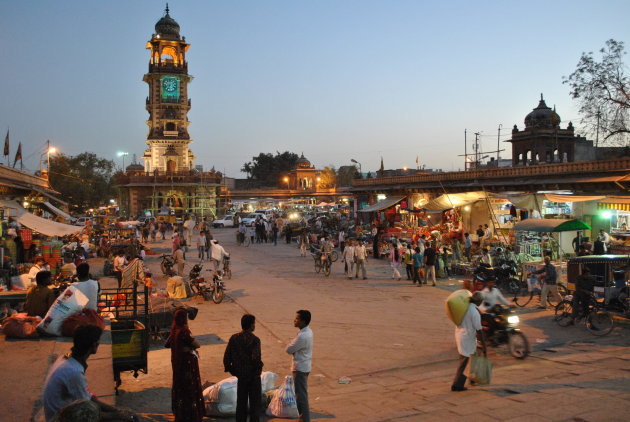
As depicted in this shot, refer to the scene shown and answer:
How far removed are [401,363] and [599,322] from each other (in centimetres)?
443

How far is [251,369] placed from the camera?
5.76 meters

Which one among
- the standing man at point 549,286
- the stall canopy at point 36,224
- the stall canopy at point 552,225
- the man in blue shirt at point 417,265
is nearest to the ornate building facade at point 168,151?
the stall canopy at point 36,224

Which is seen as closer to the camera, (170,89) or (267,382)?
(267,382)

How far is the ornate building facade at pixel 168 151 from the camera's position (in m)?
62.0

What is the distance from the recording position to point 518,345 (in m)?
9.05

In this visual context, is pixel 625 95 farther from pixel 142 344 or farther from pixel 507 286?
pixel 142 344

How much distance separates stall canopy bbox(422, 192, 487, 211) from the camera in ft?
72.6

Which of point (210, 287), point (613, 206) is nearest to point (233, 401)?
point (210, 287)

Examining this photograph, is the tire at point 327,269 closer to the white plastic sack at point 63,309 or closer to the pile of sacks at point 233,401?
the white plastic sack at point 63,309

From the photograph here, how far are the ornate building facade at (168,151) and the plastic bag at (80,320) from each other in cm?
5451

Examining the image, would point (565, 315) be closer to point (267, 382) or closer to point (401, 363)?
point (401, 363)

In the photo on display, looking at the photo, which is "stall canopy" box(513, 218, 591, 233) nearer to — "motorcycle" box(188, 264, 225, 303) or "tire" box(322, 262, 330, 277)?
"tire" box(322, 262, 330, 277)

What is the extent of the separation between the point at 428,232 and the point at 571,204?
652 centimetres

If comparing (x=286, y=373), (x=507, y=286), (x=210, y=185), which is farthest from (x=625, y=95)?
(x=210, y=185)
